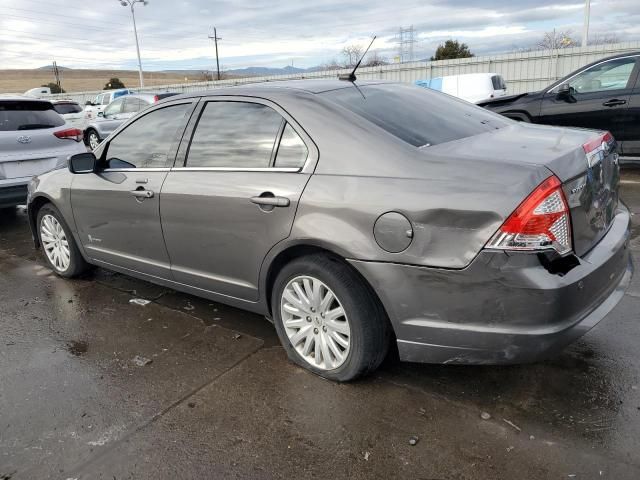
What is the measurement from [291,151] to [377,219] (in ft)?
2.42

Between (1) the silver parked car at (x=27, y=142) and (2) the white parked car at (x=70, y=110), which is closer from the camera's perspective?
(1) the silver parked car at (x=27, y=142)

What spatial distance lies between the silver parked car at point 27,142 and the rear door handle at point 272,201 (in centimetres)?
463

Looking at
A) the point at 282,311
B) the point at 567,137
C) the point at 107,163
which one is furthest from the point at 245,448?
the point at 107,163

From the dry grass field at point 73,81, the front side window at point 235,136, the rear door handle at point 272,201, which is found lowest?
the rear door handle at point 272,201

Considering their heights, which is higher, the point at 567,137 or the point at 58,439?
the point at 567,137

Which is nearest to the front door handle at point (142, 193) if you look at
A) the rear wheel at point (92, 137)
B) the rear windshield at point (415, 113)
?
the rear windshield at point (415, 113)

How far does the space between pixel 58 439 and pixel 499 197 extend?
7.91 feet

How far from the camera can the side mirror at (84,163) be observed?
424cm

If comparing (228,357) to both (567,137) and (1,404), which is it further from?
(567,137)

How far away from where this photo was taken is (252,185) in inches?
123

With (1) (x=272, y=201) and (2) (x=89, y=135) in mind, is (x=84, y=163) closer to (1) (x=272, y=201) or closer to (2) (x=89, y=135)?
(1) (x=272, y=201)

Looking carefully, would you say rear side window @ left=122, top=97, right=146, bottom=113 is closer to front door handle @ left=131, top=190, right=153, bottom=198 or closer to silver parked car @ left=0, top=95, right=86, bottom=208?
silver parked car @ left=0, top=95, right=86, bottom=208

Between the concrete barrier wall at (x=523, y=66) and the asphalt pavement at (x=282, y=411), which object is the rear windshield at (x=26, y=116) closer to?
the asphalt pavement at (x=282, y=411)

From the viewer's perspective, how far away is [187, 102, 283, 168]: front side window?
321 cm
